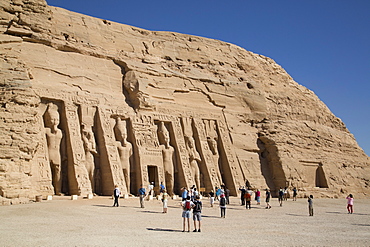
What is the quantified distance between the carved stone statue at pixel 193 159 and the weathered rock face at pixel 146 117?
74 millimetres

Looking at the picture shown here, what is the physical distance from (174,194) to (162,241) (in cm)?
1458

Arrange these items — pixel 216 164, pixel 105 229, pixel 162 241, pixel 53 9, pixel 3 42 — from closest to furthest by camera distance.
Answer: pixel 162 241
pixel 105 229
pixel 3 42
pixel 53 9
pixel 216 164

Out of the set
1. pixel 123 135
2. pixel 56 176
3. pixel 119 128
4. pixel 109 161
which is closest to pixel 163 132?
pixel 123 135

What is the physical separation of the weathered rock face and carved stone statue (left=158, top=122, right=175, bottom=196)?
65 mm

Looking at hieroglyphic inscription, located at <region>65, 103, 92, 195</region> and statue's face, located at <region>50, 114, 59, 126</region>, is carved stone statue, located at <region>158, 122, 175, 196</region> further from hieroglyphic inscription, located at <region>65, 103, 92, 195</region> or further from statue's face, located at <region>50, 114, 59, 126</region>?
statue's face, located at <region>50, 114, 59, 126</region>

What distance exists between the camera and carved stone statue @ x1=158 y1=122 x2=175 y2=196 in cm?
2395

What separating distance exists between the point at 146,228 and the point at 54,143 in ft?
32.9

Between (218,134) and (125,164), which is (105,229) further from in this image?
(218,134)

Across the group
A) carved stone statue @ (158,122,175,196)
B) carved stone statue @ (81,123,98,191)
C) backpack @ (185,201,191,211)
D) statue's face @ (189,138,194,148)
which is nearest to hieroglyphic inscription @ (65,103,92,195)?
carved stone statue @ (81,123,98,191)

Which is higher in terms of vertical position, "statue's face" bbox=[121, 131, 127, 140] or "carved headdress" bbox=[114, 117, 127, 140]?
"carved headdress" bbox=[114, 117, 127, 140]

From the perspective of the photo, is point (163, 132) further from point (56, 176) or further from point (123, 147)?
point (56, 176)

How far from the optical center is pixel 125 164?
2252 cm

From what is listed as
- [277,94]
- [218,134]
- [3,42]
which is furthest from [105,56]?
[277,94]

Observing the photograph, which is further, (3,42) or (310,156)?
(310,156)
